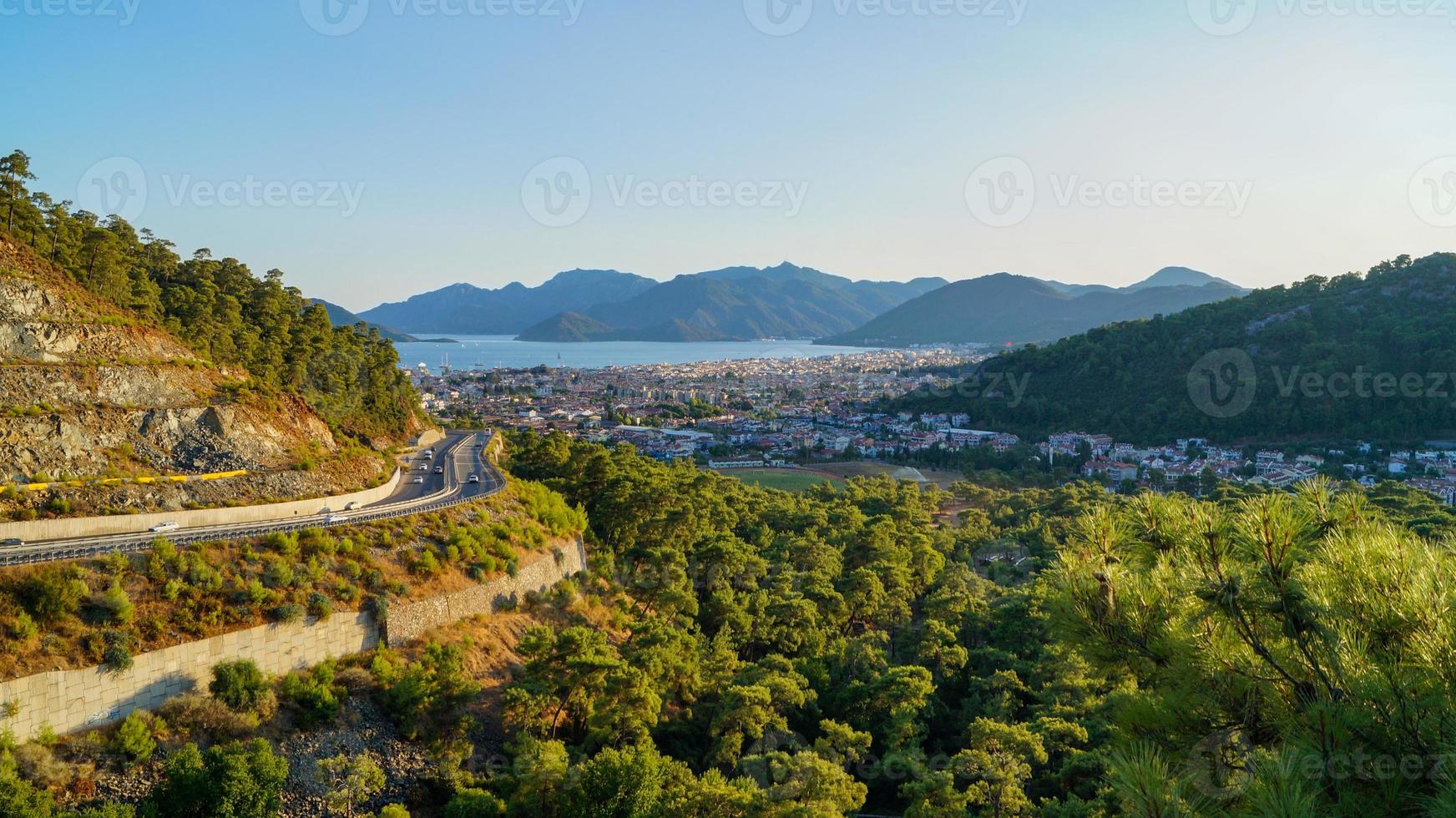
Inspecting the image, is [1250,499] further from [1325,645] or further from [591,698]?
[591,698]

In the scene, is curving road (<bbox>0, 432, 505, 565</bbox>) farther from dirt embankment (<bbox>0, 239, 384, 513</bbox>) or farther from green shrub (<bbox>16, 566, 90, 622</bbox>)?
dirt embankment (<bbox>0, 239, 384, 513</bbox>)

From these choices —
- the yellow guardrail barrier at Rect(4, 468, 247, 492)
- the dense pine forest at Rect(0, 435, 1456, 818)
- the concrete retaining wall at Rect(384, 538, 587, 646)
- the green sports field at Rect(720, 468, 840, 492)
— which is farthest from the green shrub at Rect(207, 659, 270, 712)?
the green sports field at Rect(720, 468, 840, 492)

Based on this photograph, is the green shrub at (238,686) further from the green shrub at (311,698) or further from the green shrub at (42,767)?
the green shrub at (42,767)

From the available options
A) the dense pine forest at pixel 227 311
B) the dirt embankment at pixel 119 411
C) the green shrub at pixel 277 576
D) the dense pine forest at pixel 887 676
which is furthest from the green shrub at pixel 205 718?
the dense pine forest at pixel 227 311

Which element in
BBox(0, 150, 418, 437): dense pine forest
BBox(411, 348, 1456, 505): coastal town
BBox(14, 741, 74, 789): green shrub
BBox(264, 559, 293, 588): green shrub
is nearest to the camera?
BBox(14, 741, 74, 789): green shrub

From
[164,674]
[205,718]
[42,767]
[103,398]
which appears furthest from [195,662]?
[103,398]

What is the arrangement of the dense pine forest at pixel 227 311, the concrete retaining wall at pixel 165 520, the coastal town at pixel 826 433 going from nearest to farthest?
the concrete retaining wall at pixel 165 520, the dense pine forest at pixel 227 311, the coastal town at pixel 826 433
